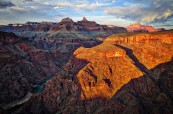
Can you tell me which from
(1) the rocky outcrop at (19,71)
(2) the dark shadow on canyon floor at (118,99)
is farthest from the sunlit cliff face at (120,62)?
(1) the rocky outcrop at (19,71)

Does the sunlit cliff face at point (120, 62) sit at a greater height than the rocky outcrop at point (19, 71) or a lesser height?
greater

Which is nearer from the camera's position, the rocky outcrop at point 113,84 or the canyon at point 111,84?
the rocky outcrop at point 113,84

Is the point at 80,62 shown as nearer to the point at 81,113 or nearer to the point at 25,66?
the point at 81,113

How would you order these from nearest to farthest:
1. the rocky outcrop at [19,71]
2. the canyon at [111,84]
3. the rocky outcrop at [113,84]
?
the rocky outcrop at [113,84]
the canyon at [111,84]
the rocky outcrop at [19,71]

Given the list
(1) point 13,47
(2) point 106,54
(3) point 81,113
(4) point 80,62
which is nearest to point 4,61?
(1) point 13,47

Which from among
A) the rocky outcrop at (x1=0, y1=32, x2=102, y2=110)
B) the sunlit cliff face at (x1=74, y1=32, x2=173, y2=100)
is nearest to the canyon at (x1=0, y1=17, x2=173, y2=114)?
the sunlit cliff face at (x1=74, y1=32, x2=173, y2=100)

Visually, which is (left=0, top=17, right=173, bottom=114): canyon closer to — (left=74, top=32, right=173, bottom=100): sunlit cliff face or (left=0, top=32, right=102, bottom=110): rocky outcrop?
(left=74, top=32, right=173, bottom=100): sunlit cliff face

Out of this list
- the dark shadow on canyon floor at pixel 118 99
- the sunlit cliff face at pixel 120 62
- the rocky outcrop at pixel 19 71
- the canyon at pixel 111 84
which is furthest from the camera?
the rocky outcrop at pixel 19 71

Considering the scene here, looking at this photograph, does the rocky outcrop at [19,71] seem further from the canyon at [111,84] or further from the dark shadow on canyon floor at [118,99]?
the dark shadow on canyon floor at [118,99]
